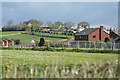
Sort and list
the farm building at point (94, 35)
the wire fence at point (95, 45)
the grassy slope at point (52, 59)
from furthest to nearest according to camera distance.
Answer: the farm building at point (94, 35), the wire fence at point (95, 45), the grassy slope at point (52, 59)

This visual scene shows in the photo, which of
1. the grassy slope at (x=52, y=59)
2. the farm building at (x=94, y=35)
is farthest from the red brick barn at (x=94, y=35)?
the grassy slope at (x=52, y=59)

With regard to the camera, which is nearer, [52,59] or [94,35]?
[52,59]

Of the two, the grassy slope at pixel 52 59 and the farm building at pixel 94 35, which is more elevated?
the farm building at pixel 94 35

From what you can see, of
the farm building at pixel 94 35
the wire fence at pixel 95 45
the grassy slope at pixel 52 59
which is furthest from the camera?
the farm building at pixel 94 35

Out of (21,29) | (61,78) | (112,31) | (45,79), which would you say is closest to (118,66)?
(61,78)

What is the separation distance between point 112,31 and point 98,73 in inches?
1998

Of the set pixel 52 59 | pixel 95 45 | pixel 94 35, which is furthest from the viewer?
pixel 94 35

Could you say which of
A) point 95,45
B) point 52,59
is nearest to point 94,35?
point 95,45

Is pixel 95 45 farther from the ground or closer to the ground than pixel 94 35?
closer to the ground

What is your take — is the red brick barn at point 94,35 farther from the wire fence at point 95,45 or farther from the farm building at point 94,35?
the wire fence at point 95,45

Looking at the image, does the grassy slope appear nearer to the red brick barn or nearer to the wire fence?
the wire fence

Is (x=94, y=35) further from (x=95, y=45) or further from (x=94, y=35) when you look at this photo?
(x=95, y=45)

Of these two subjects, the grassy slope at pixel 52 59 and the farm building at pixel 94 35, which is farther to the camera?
the farm building at pixel 94 35

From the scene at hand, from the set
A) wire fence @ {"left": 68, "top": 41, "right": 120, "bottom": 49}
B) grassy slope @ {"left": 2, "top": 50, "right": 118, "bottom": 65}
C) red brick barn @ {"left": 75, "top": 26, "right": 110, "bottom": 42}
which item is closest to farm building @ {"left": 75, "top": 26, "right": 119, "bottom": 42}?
red brick barn @ {"left": 75, "top": 26, "right": 110, "bottom": 42}
